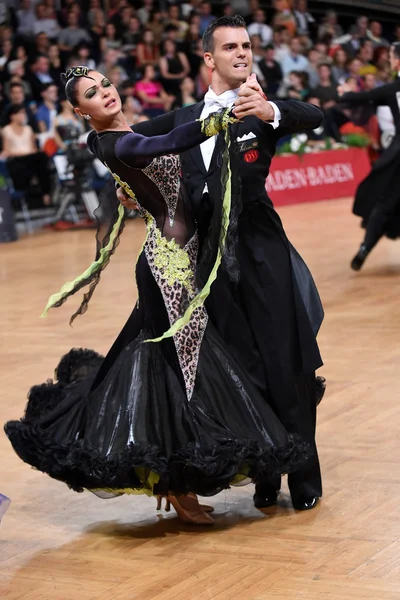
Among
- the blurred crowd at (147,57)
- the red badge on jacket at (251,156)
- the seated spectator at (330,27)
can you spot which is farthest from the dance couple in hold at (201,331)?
the seated spectator at (330,27)

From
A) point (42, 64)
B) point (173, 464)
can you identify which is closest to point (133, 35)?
point (42, 64)

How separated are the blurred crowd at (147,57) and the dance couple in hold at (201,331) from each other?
7.35m

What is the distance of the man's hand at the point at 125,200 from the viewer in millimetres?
4141

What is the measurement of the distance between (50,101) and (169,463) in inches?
423

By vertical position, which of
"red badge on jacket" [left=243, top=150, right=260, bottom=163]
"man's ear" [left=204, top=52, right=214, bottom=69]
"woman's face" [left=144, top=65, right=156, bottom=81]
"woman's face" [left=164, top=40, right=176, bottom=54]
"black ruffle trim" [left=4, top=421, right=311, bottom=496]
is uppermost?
"man's ear" [left=204, top=52, right=214, bottom=69]

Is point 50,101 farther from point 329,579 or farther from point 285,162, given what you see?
point 329,579

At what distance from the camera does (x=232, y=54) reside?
13.3ft

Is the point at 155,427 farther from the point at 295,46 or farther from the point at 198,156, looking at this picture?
the point at 295,46

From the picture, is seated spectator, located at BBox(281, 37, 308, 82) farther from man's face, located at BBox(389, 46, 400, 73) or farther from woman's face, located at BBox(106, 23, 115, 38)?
man's face, located at BBox(389, 46, 400, 73)

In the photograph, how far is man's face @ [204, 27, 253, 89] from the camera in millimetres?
4055

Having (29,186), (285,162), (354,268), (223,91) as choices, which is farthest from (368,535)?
(285,162)

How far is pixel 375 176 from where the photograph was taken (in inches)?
375

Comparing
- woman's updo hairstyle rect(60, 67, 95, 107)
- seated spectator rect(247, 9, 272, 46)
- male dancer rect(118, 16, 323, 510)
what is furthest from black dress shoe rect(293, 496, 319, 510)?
seated spectator rect(247, 9, 272, 46)

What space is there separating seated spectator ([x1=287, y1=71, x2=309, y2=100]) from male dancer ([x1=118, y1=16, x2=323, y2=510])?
504 inches
